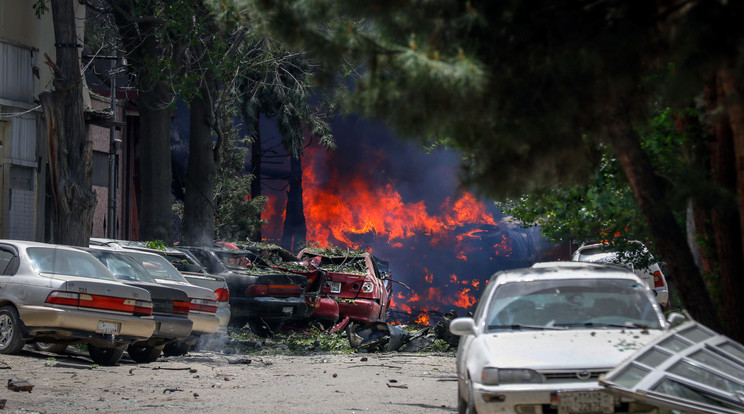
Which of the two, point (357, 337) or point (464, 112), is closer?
point (464, 112)

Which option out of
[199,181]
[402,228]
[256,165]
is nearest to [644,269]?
[199,181]

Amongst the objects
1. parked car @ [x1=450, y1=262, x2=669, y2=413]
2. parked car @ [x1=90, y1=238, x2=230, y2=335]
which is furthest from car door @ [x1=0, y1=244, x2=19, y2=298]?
parked car @ [x1=450, y1=262, x2=669, y2=413]

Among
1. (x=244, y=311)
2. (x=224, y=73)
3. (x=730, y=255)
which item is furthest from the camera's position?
(x=224, y=73)

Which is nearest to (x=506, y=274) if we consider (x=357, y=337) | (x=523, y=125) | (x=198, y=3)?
(x=523, y=125)

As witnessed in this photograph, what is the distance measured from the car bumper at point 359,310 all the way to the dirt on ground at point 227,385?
13.5 feet

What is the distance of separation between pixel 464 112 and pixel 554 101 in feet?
1.86

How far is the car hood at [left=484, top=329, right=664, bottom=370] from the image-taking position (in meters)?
6.92

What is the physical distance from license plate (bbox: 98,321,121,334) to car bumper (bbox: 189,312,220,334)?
85.5 inches

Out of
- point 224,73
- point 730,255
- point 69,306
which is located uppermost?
point 224,73

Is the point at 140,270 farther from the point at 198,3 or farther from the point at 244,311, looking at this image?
the point at 198,3

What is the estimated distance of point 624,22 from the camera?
5.30 m

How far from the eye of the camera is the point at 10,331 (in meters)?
12.1

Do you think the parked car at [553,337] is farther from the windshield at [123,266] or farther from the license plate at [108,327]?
the windshield at [123,266]

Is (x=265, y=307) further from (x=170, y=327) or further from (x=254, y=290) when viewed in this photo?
(x=170, y=327)
